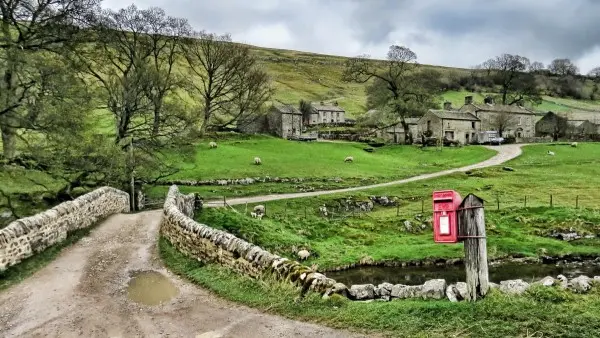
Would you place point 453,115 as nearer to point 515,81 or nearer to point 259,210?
point 515,81

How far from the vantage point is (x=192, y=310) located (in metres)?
11.3

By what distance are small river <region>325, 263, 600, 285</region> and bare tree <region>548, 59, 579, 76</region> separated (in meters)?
163

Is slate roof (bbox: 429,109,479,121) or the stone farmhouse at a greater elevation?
slate roof (bbox: 429,109,479,121)

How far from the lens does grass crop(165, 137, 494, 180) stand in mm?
49188

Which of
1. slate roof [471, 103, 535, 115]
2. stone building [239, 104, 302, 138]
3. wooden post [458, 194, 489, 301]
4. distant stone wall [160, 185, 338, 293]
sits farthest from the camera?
slate roof [471, 103, 535, 115]

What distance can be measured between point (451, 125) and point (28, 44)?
219 feet

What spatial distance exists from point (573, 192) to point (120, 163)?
119ft

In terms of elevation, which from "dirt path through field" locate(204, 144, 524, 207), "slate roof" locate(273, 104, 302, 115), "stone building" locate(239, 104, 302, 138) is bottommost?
"dirt path through field" locate(204, 144, 524, 207)

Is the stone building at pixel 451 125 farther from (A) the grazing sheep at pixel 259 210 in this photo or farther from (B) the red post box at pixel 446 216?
(B) the red post box at pixel 446 216

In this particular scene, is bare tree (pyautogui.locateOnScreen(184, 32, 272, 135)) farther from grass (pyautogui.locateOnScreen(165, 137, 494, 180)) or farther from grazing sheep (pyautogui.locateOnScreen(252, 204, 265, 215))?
grazing sheep (pyautogui.locateOnScreen(252, 204, 265, 215))

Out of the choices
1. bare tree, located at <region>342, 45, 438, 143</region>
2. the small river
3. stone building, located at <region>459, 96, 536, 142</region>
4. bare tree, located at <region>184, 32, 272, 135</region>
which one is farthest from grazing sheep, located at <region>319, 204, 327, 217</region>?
stone building, located at <region>459, 96, 536, 142</region>

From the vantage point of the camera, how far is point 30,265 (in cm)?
1512

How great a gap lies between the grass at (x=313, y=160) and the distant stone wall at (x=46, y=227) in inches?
650

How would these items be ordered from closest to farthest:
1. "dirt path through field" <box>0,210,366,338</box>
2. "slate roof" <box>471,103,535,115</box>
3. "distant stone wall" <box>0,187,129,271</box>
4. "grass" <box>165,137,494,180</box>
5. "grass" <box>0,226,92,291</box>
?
"dirt path through field" <box>0,210,366,338</box>
"grass" <box>0,226,92,291</box>
"distant stone wall" <box>0,187,129,271</box>
"grass" <box>165,137,494,180</box>
"slate roof" <box>471,103,535,115</box>
